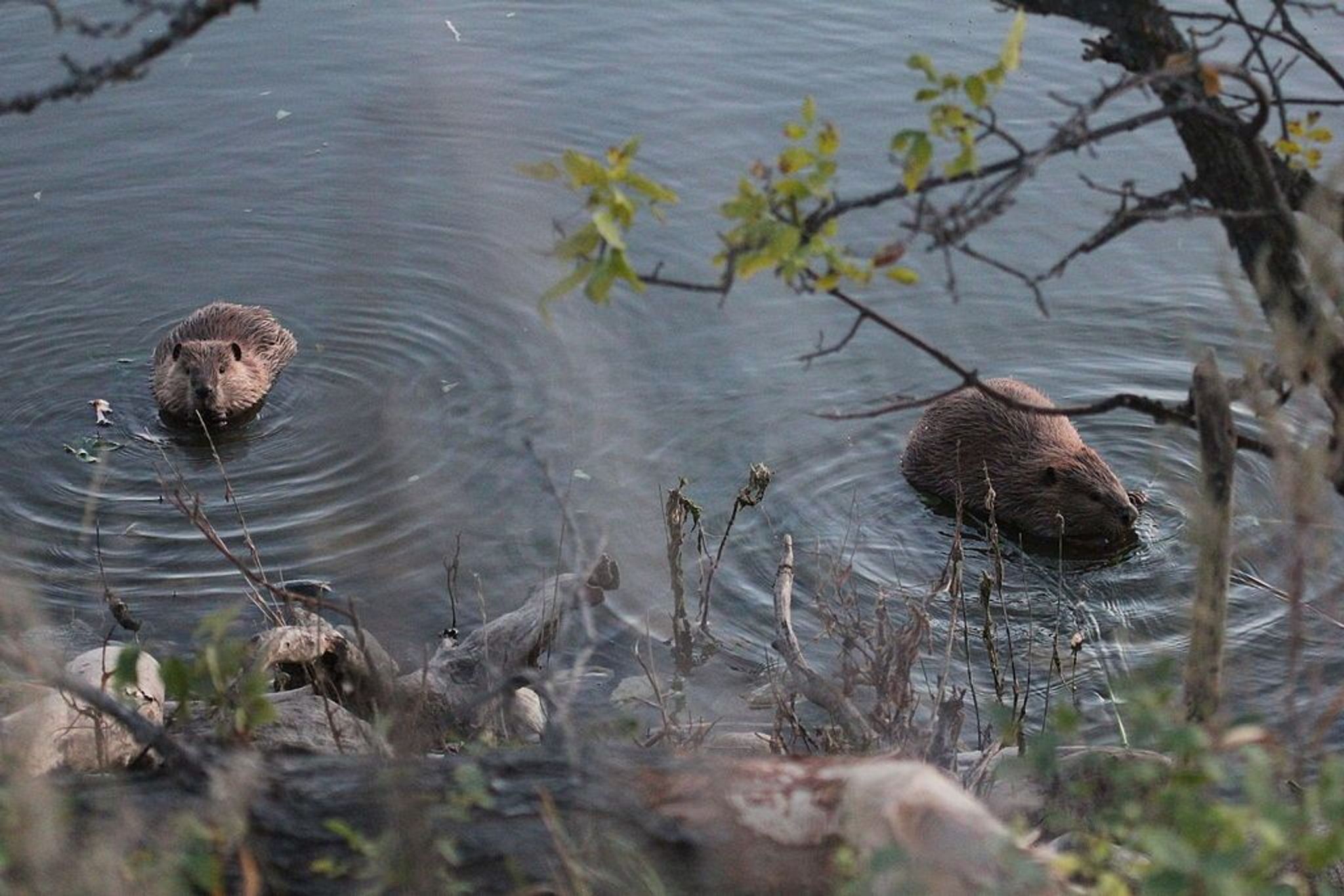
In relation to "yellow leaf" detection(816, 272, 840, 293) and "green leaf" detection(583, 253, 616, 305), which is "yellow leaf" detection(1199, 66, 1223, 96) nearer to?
"yellow leaf" detection(816, 272, 840, 293)

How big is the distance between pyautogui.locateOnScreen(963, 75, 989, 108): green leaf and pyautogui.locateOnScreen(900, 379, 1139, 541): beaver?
191 inches

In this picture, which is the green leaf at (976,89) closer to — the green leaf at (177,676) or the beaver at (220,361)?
the green leaf at (177,676)

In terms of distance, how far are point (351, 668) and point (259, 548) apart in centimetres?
197

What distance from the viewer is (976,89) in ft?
11.2

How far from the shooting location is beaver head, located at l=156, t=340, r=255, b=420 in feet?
30.5

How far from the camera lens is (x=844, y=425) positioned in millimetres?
9328

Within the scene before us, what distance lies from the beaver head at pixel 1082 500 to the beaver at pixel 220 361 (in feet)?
14.8

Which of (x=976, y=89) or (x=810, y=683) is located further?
(x=810, y=683)

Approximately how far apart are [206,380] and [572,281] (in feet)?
21.3

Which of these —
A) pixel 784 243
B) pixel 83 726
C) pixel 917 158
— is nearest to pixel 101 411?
pixel 83 726

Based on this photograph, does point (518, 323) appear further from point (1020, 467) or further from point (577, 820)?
point (577, 820)

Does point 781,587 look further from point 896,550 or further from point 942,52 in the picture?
point 942,52

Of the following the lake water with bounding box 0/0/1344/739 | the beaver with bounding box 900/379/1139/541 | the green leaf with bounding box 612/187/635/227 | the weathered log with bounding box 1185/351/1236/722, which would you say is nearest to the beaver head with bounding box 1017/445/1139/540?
the beaver with bounding box 900/379/1139/541

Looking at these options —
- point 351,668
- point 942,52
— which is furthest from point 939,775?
Result: point 942,52
